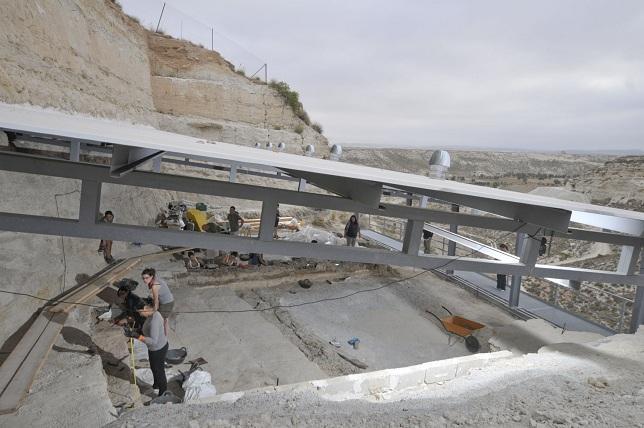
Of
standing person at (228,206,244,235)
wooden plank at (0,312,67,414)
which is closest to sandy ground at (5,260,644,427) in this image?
wooden plank at (0,312,67,414)

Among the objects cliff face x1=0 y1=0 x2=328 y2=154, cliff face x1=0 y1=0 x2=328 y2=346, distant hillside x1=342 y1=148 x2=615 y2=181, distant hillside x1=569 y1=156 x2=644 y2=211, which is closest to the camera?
cliff face x1=0 y1=0 x2=328 y2=346

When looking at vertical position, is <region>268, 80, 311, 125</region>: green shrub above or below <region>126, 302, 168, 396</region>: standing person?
above

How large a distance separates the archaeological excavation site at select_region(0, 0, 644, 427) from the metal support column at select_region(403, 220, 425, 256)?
2 cm

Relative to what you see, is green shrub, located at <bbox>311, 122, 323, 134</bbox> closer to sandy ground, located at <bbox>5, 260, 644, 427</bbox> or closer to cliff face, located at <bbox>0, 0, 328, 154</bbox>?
cliff face, located at <bbox>0, 0, 328, 154</bbox>

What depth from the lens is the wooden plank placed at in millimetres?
4168

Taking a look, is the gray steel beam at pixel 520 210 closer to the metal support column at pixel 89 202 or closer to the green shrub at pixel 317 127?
the metal support column at pixel 89 202

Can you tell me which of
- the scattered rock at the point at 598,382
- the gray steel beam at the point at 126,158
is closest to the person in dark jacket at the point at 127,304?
the gray steel beam at the point at 126,158

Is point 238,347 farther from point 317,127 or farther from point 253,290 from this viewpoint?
point 317,127

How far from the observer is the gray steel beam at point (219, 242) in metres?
2.93

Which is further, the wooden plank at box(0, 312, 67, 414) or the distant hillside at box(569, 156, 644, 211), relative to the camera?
the distant hillside at box(569, 156, 644, 211)

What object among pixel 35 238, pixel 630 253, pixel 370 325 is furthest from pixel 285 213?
pixel 630 253

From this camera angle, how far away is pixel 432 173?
454 centimetres

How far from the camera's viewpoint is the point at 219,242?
3.28 m

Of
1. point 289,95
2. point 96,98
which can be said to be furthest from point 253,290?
point 289,95
